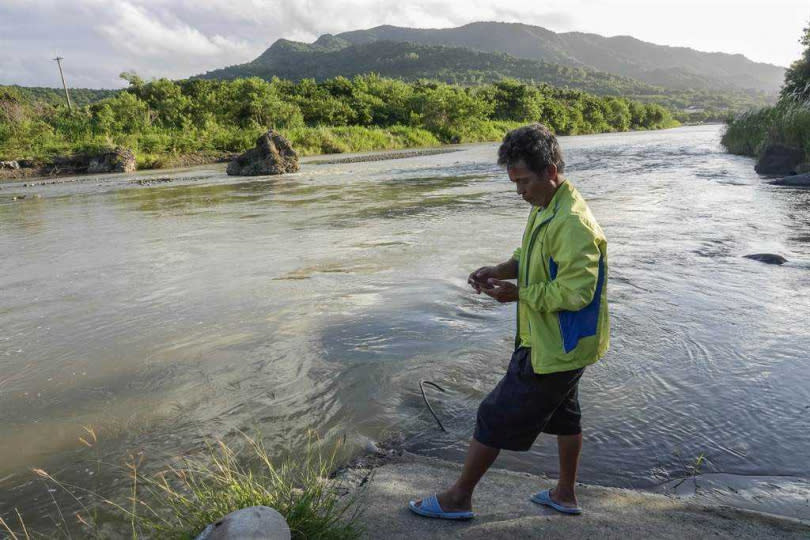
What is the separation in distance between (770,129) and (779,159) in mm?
2187

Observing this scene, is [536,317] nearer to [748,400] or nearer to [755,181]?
[748,400]

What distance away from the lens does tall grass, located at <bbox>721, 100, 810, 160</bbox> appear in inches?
617

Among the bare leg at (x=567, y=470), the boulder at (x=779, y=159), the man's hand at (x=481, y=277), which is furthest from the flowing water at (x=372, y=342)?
the boulder at (x=779, y=159)

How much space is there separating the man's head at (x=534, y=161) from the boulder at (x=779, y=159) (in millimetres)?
17310

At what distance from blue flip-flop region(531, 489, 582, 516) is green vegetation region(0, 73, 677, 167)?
120ft

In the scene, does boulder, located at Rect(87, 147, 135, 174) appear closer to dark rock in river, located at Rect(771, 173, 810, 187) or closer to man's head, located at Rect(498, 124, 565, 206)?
dark rock in river, located at Rect(771, 173, 810, 187)

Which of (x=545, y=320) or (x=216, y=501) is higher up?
(x=545, y=320)

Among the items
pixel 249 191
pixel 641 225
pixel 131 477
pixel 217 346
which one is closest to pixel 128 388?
pixel 217 346

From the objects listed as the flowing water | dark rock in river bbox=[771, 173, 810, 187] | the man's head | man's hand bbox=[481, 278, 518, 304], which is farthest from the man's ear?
dark rock in river bbox=[771, 173, 810, 187]

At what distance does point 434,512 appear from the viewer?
249cm

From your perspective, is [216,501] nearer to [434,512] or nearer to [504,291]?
[434,512]

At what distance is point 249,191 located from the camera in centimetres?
1841

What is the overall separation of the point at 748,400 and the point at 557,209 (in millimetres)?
2307

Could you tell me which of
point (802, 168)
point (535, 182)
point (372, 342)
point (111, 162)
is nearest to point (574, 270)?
point (535, 182)
